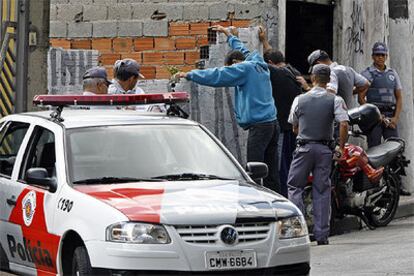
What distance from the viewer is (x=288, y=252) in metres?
8.48

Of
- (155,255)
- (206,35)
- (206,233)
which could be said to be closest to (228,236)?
(206,233)

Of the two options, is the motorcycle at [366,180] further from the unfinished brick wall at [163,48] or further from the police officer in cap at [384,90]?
the unfinished brick wall at [163,48]

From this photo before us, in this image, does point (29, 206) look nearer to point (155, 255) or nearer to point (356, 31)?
point (155, 255)

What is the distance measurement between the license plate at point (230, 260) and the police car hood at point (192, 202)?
0.22 m

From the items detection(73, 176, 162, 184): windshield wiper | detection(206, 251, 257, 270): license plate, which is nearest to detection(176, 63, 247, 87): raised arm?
Answer: detection(73, 176, 162, 184): windshield wiper

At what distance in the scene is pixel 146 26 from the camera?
16.3m

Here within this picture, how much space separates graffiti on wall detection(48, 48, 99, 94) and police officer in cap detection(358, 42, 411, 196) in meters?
3.66

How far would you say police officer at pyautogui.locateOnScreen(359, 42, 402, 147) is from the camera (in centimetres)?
1625

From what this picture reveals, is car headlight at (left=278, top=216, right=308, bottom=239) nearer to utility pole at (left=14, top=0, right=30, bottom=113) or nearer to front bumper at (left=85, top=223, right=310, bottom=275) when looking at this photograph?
front bumper at (left=85, top=223, right=310, bottom=275)

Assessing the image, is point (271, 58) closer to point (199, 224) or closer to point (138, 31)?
point (138, 31)

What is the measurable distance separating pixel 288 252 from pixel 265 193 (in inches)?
27.5

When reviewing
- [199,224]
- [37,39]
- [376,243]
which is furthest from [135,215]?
[37,39]

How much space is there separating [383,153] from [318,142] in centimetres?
187

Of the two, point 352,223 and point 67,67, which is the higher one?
point 67,67
